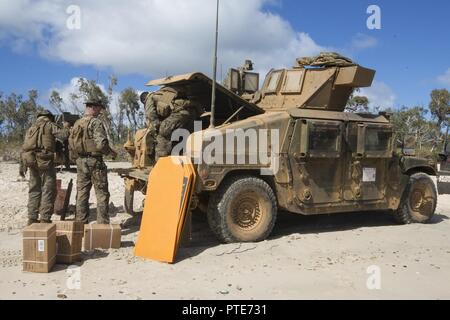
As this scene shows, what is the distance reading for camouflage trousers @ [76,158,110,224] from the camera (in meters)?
7.62

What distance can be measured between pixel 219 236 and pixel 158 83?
2.80 meters

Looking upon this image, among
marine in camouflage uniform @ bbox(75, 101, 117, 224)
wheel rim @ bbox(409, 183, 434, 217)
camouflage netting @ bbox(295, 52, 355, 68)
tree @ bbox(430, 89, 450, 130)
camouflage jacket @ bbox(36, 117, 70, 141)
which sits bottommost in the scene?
wheel rim @ bbox(409, 183, 434, 217)

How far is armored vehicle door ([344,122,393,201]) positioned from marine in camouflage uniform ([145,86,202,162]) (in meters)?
2.72

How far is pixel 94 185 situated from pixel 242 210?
2331 millimetres

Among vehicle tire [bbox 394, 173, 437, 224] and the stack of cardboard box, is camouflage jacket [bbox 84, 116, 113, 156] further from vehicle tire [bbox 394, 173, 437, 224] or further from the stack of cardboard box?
vehicle tire [bbox 394, 173, 437, 224]

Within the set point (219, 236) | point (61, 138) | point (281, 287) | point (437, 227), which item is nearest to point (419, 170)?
point (437, 227)

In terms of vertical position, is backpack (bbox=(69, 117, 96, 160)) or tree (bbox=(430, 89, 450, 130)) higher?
tree (bbox=(430, 89, 450, 130))

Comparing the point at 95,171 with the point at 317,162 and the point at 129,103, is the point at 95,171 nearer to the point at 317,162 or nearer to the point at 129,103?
the point at 317,162

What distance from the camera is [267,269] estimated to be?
6016 millimetres

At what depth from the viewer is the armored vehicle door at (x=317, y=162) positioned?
7609mm

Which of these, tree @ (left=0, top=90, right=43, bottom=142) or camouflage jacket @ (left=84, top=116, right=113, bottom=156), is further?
tree @ (left=0, top=90, right=43, bottom=142)

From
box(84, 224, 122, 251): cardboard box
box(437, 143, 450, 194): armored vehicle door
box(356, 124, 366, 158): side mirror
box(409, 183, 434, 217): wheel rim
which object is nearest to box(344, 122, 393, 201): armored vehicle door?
box(356, 124, 366, 158): side mirror

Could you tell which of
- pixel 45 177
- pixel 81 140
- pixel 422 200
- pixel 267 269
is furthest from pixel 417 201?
pixel 45 177

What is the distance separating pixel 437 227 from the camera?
9.14 m
